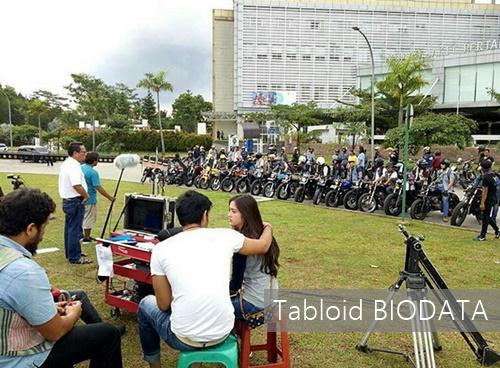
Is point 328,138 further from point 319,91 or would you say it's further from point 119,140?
point 119,140

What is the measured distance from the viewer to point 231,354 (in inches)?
98.4

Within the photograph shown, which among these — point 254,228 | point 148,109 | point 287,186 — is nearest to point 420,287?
point 254,228

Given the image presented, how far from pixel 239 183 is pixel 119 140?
30607 millimetres

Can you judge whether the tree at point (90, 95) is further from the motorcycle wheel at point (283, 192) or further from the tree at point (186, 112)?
the motorcycle wheel at point (283, 192)

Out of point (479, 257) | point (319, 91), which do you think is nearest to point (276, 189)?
point (479, 257)

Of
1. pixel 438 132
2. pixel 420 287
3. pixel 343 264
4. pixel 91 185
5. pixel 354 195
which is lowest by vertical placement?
pixel 343 264

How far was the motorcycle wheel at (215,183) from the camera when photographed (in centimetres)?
1551

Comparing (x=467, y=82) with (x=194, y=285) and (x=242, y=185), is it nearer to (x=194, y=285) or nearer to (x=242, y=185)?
(x=242, y=185)

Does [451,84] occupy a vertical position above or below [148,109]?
above

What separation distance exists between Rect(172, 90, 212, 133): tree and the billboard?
14.5m

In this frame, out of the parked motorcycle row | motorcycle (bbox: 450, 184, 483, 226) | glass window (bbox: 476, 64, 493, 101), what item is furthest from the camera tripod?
glass window (bbox: 476, 64, 493, 101)

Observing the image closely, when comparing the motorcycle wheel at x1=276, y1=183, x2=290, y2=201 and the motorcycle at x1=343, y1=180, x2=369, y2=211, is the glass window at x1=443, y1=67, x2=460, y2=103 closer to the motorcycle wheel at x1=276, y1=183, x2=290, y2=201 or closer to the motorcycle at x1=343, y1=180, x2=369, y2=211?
the motorcycle wheel at x1=276, y1=183, x2=290, y2=201

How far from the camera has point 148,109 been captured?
61.0 meters

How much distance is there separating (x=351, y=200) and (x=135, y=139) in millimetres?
35497
